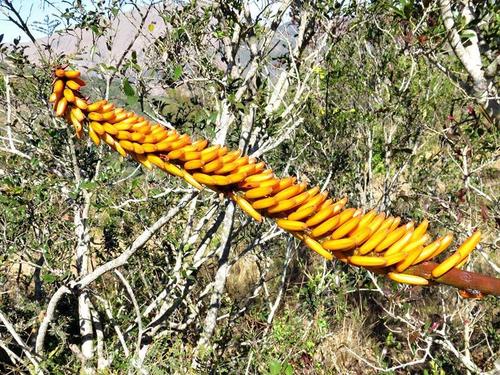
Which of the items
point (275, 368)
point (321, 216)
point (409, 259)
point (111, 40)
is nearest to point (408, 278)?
point (409, 259)

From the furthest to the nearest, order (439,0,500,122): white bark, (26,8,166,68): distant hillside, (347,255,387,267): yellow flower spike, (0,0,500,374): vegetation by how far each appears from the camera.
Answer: (26,8,166,68): distant hillside < (0,0,500,374): vegetation < (439,0,500,122): white bark < (347,255,387,267): yellow flower spike

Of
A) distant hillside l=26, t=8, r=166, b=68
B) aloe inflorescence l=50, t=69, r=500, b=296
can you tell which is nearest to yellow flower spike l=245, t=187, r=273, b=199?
aloe inflorescence l=50, t=69, r=500, b=296

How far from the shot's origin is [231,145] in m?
3.54

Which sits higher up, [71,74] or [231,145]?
[71,74]

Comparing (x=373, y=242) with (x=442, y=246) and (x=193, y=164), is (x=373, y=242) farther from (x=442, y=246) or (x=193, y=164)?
(x=193, y=164)

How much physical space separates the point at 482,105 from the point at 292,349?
6.18ft

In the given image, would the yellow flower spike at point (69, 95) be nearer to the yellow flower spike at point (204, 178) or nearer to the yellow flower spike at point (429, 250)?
the yellow flower spike at point (204, 178)

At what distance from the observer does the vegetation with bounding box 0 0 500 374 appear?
105 inches

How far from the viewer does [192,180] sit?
2.14ft

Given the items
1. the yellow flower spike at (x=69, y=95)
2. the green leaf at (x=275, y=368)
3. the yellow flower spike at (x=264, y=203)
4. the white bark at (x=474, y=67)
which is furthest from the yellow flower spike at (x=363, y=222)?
the green leaf at (x=275, y=368)

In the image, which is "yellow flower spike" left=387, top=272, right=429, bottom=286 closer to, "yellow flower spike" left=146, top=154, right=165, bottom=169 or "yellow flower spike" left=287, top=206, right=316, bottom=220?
"yellow flower spike" left=287, top=206, right=316, bottom=220

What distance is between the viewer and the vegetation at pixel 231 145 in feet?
8.72

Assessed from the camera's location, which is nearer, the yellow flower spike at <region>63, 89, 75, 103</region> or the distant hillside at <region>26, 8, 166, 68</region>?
the yellow flower spike at <region>63, 89, 75, 103</region>

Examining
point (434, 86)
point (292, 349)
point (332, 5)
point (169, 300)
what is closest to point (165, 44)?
point (332, 5)
